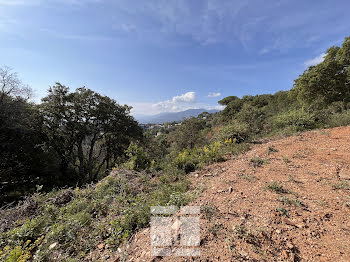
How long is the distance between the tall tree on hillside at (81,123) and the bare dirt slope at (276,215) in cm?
1013

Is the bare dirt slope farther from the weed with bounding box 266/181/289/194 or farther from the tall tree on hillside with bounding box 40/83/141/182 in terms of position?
the tall tree on hillside with bounding box 40/83/141/182

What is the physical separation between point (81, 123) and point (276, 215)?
40.2ft

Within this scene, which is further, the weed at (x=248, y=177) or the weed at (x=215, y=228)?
the weed at (x=248, y=177)

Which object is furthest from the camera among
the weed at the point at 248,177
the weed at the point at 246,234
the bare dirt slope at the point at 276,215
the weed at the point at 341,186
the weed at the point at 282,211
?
the weed at the point at 248,177

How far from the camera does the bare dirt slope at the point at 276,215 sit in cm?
150

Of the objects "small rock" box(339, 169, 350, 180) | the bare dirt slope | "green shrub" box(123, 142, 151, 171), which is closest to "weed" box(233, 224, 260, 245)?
the bare dirt slope

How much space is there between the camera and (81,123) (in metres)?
A: 10.6

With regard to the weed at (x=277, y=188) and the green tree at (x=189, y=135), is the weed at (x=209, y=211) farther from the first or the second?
the green tree at (x=189, y=135)

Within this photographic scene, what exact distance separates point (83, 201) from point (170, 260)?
8.42 feet

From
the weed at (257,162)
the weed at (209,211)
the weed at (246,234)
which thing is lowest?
the weed at (246,234)

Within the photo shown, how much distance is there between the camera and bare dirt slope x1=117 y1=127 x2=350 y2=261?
1.50 m

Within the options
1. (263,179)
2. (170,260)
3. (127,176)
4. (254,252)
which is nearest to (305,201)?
(263,179)

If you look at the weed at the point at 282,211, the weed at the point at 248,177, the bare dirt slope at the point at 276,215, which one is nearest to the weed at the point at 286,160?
the bare dirt slope at the point at 276,215

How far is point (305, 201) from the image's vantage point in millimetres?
2158
